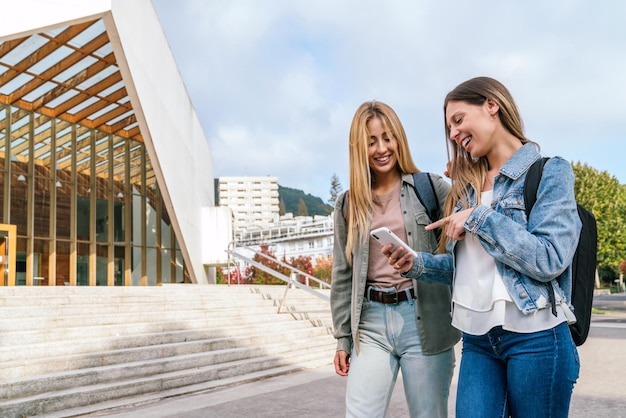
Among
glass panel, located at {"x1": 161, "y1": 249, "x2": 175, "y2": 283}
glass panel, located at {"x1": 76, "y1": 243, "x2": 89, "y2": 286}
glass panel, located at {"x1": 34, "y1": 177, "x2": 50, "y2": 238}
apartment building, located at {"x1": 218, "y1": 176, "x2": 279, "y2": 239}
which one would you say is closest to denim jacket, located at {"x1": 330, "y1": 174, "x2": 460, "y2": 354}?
glass panel, located at {"x1": 34, "y1": 177, "x2": 50, "y2": 238}

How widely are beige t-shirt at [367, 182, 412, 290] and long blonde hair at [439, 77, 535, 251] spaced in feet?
1.43

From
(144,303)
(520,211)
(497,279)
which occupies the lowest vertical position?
(144,303)

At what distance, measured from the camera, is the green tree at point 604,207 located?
127 feet

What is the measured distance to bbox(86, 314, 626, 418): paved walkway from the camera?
545 cm

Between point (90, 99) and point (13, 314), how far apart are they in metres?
13.4

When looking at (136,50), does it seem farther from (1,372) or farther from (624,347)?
(624,347)

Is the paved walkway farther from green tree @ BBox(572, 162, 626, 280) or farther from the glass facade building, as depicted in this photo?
green tree @ BBox(572, 162, 626, 280)

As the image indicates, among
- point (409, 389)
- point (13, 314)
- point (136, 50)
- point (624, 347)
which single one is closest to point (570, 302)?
point (409, 389)

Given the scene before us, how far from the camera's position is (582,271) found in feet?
5.81

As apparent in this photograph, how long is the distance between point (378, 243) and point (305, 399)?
4.21 meters

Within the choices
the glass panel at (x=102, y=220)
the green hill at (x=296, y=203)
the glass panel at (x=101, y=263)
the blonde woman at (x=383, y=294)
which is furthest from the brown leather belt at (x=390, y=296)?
the green hill at (x=296, y=203)

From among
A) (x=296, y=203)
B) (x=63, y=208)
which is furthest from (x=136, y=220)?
(x=296, y=203)

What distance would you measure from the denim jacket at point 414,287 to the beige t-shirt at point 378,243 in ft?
0.09

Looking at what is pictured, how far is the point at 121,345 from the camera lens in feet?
26.8
